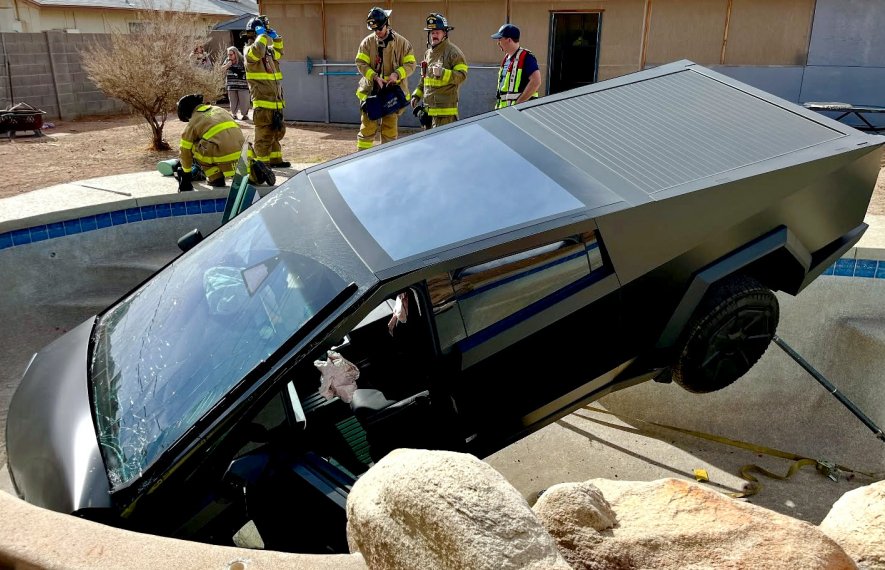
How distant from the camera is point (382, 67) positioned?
8.77m

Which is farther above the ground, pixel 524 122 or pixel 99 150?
pixel 524 122

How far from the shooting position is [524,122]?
3.03 meters

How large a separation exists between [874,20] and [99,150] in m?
12.9

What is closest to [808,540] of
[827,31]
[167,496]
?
[167,496]

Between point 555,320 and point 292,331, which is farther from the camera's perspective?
point 555,320

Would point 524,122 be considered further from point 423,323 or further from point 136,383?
point 136,383

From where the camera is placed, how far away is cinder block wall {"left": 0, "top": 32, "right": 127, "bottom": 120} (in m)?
15.3

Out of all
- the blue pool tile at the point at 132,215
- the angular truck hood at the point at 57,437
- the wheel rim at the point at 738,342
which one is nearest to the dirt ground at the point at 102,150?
the blue pool tile at the point at 132,215

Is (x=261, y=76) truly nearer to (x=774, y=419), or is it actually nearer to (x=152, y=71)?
(x=152, y=71)

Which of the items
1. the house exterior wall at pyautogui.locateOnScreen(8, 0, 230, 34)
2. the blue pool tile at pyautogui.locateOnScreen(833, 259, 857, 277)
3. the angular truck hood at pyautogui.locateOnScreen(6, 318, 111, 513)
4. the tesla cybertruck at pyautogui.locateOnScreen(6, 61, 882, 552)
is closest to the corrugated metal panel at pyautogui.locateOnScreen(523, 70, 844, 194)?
the tesla cybertruck at pyautogui.locateOnScreen(6, 61, 882, 552)

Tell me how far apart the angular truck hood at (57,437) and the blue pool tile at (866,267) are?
12.6 ft

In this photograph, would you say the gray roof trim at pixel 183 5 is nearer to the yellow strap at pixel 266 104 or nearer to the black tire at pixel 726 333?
the yellow strap at pixel 266 104

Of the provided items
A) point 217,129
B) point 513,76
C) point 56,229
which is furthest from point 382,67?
point 56,229

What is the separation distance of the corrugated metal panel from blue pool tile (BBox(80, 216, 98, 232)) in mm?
3732
